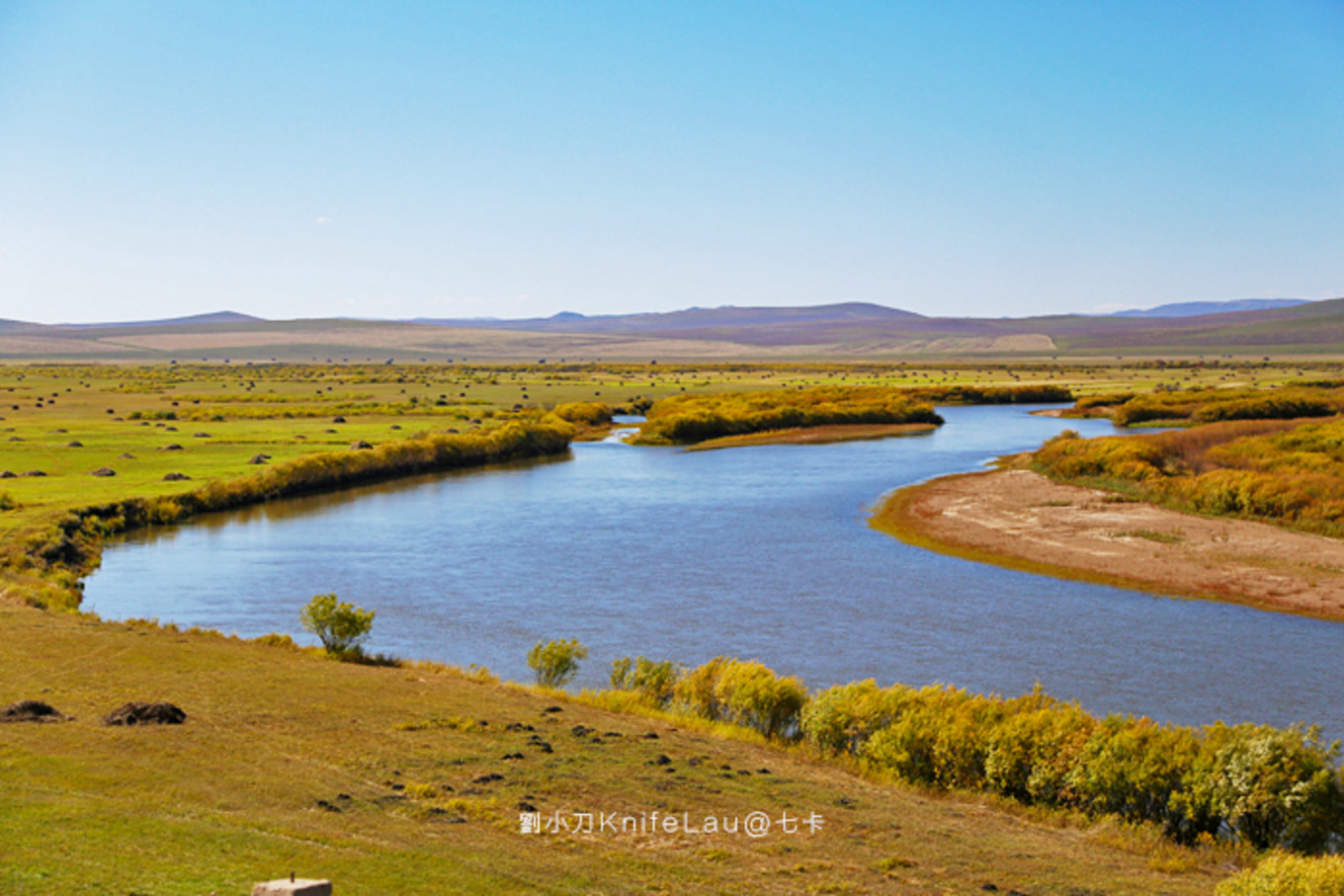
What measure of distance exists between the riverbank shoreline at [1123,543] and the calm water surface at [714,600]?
50.1 inches

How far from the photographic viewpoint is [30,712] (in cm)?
1573

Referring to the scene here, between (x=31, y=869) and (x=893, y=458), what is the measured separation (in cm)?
6114

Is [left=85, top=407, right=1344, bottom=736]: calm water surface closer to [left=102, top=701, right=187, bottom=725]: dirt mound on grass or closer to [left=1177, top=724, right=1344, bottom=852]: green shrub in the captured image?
[left=1177, top=724, right=1344, bottom=852]: green shrub

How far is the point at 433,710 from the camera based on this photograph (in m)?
18.5

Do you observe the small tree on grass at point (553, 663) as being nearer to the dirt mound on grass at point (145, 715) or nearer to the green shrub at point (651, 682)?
the green shrub at point (651, 682)

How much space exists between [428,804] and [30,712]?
6744mm

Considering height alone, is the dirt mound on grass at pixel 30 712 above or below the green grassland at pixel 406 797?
above

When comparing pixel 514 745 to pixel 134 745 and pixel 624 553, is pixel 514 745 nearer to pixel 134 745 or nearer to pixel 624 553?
pixel 134 745

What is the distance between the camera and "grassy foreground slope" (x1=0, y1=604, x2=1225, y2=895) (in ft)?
35.9

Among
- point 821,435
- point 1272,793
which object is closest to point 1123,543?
point 1272,793

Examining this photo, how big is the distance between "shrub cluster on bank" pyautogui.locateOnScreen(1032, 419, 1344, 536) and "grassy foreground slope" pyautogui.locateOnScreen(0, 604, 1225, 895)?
3068 cm

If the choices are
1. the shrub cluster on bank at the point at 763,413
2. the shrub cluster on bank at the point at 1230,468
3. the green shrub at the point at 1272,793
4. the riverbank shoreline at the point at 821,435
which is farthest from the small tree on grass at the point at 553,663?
the shrub cluster on bank at the point at 763,413

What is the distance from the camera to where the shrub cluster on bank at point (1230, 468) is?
41.2 meters

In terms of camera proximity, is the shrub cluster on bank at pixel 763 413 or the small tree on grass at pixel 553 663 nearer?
the small tree on grass at pixel 553 663
